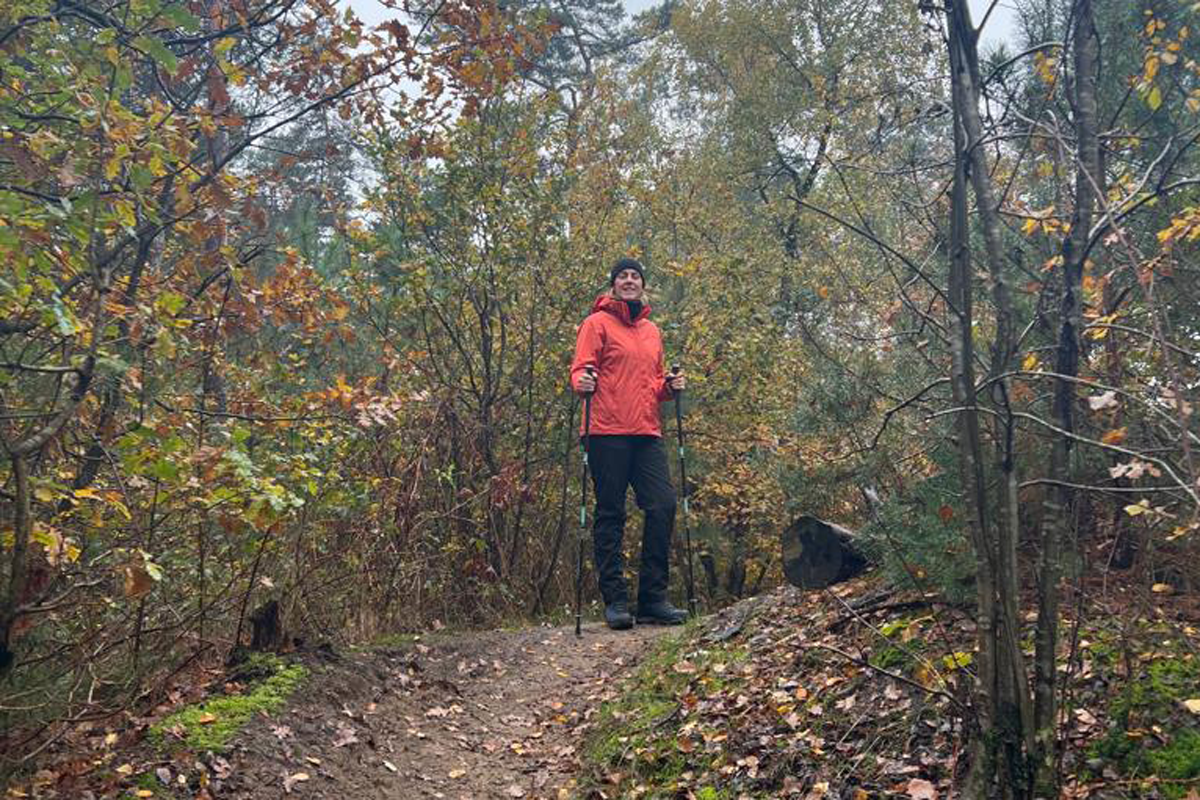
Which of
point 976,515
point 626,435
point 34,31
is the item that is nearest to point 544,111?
point 626,435

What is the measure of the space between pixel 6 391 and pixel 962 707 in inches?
151

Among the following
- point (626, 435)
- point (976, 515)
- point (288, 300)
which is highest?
point (288, 300)

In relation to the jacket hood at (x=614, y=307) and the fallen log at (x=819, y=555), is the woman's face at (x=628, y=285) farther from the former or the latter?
the fallen log at (x=819, y=555)

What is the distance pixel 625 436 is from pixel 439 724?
2.57m

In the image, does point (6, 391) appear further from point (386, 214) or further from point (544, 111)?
point (544, 111)

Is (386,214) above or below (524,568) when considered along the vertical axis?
above

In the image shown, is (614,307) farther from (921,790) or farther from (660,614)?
(921,790)

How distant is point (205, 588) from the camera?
479 centimetres

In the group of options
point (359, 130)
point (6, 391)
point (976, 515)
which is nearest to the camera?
point (976, 515)

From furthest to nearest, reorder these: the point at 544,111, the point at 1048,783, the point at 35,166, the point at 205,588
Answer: the point at 544,111, the point at 205,588, the point at 35,166, the point at 1048,783

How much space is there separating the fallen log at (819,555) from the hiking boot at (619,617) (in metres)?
1.75

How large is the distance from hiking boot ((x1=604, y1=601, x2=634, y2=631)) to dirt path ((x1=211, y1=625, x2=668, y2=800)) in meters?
0.23

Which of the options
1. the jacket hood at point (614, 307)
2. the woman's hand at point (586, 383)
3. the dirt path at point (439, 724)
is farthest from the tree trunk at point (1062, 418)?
the jacket hood at point (614, 307)

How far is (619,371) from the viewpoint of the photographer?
689 centimetres
